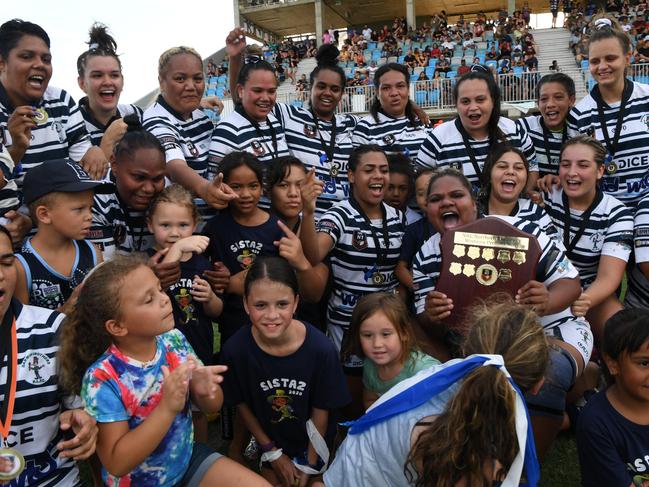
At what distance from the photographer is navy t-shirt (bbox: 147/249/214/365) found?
127 inches

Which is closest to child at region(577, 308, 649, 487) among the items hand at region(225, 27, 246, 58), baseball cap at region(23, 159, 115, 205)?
baseball cap at region(23, 159, 115, 205)

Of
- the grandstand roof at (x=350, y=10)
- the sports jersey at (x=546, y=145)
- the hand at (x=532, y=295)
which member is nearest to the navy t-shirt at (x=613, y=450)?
the hand at (x=532, y=295)

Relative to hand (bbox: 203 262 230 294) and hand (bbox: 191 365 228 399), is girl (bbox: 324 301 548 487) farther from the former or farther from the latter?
hand (bbox: 203 262 230 294)

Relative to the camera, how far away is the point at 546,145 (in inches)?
183

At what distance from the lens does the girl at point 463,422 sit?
73.8 inches

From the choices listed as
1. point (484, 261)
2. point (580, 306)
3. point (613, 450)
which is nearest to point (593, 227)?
point (580, 306)

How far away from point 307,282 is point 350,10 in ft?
118

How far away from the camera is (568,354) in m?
3.09

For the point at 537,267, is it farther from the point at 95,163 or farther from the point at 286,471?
the point at 95,163

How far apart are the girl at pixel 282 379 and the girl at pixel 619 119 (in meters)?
2.83

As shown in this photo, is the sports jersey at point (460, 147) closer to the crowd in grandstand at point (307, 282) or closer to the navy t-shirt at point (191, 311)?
the crowd in grandstand at point (307, 282)

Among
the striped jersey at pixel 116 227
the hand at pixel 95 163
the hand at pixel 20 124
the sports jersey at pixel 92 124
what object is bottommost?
the striped jersey at pixel 116 227

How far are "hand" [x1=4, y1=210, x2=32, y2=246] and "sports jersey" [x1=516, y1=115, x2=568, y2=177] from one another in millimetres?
3869

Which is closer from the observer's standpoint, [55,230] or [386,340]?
[55,230]
